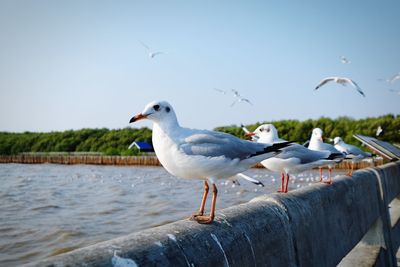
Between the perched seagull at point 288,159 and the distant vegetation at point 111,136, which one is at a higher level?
the distant vegetation at point 111,136

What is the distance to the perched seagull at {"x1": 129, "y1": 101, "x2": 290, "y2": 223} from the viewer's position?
90.7 inches

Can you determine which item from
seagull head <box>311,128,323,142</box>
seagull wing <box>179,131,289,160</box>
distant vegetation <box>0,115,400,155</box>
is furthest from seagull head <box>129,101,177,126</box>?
distant vegetation <box>0,115,400,155</box>

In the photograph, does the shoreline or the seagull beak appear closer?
the seagull beak

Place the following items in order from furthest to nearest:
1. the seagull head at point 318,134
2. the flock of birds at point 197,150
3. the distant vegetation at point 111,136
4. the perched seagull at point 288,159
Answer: the distant vegetation at point 111,136 < the seagull head at point 318,134 < the perched seagull at point 288,159 < the flock of birds at point 197,150

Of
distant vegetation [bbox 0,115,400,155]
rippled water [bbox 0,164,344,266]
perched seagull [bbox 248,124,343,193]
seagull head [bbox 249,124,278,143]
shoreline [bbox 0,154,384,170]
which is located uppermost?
distant vegetation [bbox 0,115,400,155]

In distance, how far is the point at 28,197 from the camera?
13555 millimetres

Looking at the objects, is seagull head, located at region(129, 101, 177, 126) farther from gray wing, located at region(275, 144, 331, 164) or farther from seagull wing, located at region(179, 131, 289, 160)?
gray wing, located at region(275, 144, 331, 164)

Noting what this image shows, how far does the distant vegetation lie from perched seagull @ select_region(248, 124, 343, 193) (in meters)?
44.4

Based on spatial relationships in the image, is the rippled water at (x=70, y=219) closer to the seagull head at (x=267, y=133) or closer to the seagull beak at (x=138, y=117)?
the seagull head at (x=267, y=133)

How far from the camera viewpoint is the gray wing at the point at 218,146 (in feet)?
7.72

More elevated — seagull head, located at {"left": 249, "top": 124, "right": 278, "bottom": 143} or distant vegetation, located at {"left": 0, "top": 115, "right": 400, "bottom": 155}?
distant vegetation, located at {"left": 0, "top": 115, "right": 400, "bottom": 155}

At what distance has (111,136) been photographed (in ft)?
255

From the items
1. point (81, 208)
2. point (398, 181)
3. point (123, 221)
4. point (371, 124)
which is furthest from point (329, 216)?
point (371, 124)

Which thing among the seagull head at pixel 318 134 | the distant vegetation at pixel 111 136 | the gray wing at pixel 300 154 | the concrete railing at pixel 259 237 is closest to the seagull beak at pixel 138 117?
the concrete railing at pixel 259 237
